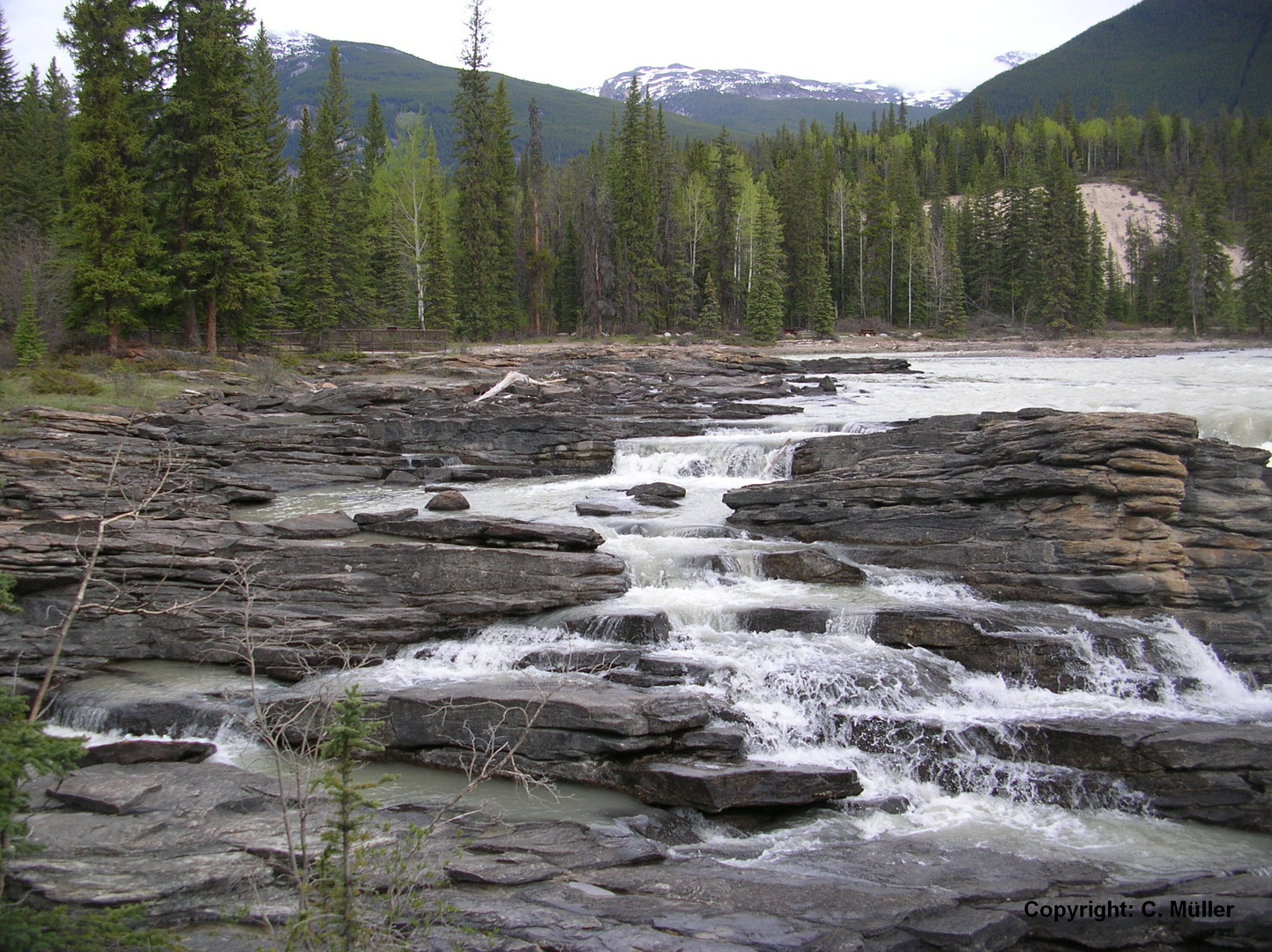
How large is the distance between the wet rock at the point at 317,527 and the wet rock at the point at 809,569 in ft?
24.9

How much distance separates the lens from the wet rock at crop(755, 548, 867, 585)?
14758mm

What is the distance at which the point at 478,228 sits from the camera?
59.5 meters

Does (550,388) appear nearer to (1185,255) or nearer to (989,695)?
(989,695)

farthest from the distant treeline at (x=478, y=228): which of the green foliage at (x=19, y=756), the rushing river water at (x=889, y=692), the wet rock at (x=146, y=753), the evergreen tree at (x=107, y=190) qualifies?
the green foliage at (x=19, y=756)

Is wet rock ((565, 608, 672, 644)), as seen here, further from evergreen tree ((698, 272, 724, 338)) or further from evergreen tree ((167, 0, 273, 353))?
evergreen tree ((698, 272, 724, 338))

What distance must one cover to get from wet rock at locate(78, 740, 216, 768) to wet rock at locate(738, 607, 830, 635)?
7258 millimetres

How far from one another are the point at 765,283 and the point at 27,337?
156 feet

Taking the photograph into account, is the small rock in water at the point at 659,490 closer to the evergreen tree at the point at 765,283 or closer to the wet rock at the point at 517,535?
the wet rock at the point at 517,535

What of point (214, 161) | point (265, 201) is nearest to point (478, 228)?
point (265, 201)

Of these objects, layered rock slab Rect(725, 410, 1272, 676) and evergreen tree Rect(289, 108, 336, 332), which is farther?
evergreen tree Rect(289, 108, 336, 332)

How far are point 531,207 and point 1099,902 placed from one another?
71.5 meters

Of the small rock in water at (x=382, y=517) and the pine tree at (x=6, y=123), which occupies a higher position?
the pine tree at (x=6, y=123)

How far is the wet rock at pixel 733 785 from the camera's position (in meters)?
9.09

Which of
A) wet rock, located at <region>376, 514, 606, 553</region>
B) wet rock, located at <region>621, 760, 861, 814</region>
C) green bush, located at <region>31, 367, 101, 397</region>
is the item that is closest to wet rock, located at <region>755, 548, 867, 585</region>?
wet rock, located at <region>376, 514, 606, 553</region>
